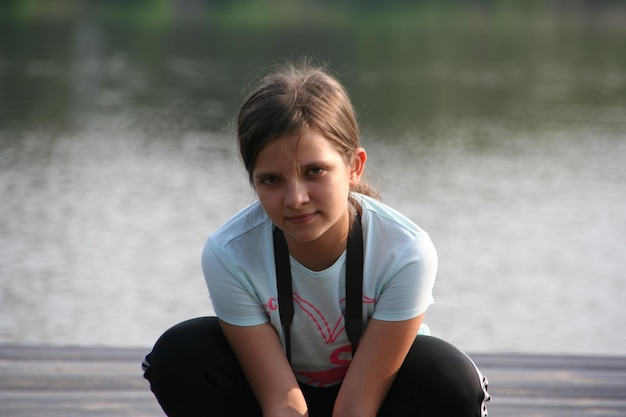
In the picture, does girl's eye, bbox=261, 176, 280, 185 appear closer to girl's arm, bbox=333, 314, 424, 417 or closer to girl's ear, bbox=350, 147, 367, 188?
girl's ear, bbox=350, 147, 367, 188

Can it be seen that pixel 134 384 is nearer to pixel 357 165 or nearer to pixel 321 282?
pixel 321 282

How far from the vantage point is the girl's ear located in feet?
7.36

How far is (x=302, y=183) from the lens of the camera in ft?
6.95

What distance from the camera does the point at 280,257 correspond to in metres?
2.24

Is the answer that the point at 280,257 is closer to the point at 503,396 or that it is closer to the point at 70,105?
the point at 503,396

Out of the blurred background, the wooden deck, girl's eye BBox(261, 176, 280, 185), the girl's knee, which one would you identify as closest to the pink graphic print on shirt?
the girl's knee

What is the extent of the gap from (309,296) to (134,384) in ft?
3.25

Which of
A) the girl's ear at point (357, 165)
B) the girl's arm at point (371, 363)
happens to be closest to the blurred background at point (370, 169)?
the girl's ear at point (357, 165)

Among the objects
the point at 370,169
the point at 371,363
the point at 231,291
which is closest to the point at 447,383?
the point at 371,363

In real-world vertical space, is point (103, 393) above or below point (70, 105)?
above

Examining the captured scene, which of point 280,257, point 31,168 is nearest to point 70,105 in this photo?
point 31,168

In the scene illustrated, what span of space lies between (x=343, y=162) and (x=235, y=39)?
61.4 ft

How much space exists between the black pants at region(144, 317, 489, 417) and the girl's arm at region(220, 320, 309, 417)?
0.24 ft

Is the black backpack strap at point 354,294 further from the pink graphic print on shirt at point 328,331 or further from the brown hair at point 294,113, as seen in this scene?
the brown hair at point 294,113
